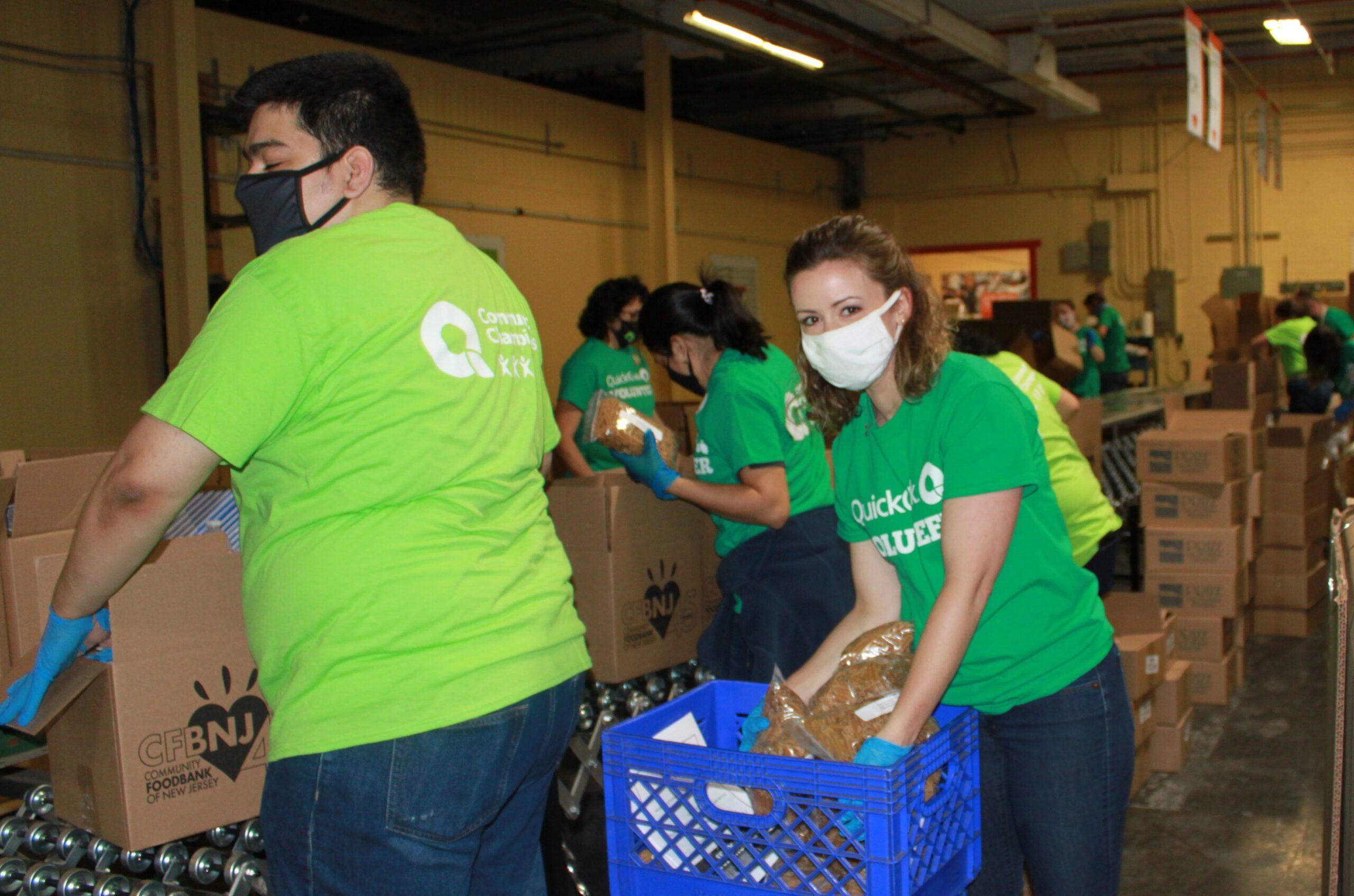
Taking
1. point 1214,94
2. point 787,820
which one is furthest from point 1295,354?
point 787,820

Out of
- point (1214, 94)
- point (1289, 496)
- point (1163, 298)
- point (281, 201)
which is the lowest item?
point (1289, 496)

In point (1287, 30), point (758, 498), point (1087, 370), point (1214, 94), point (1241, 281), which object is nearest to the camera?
point (758, 498)

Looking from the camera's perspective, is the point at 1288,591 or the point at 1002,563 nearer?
the point at 1002,563

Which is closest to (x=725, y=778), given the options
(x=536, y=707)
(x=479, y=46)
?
(x=536, y=707)

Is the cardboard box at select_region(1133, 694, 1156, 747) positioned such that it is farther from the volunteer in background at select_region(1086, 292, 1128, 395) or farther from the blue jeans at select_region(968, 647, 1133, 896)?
the volunteer in background at select_region(1086, 292, 1128, 395)

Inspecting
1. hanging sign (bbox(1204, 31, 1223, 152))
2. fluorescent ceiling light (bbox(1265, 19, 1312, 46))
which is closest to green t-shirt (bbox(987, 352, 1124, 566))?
hanging sign (bbox(1204, 31, 1223, 152))

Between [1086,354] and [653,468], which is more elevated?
[1086,354]

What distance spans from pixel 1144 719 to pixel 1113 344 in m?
7.35

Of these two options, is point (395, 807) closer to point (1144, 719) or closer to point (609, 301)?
point (1144, 719)

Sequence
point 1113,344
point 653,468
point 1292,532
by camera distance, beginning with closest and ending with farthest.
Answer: point 653,468
point 1292,532
point 1113,344

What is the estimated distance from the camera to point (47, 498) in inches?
72.7

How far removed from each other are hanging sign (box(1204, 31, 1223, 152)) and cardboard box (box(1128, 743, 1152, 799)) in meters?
3.59

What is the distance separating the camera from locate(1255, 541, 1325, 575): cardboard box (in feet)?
17.2

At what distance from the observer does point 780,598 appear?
2.41 m
